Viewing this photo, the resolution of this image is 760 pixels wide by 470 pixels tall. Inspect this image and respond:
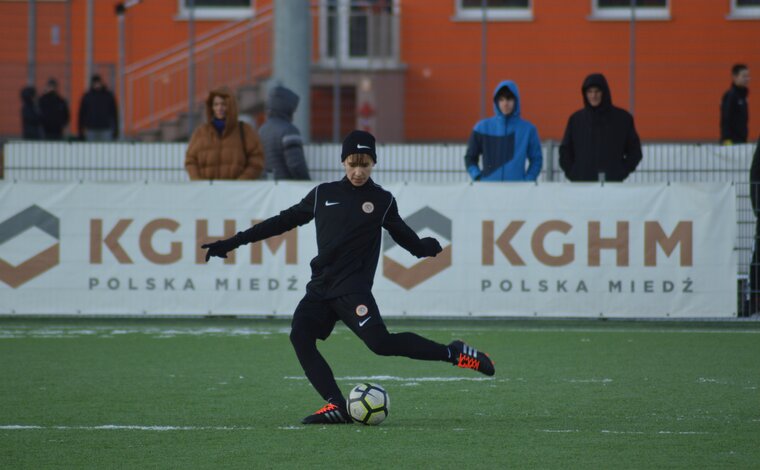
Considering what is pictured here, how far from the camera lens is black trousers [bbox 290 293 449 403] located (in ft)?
27.6

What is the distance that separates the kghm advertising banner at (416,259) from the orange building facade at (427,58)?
257 inches

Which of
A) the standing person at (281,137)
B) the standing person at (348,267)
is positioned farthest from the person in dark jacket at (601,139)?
the standing person at (348,267)

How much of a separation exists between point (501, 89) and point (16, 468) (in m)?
8.14

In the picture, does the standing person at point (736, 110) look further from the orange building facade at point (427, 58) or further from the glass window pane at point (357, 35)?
the glass window pane at point (357, 35)

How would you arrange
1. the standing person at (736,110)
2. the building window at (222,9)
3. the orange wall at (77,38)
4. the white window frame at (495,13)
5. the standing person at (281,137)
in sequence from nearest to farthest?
the standing person at (281,137), the standing person at (736,110), the orange wall at (77,38), the white window frame at (495,13), the building window at (222,9)

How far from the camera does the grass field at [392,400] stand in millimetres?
7297

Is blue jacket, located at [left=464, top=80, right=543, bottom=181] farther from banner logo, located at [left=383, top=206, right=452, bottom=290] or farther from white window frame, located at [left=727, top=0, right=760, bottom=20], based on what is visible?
white window frame, located at [left=727, top=0, right=760, bottom=20]

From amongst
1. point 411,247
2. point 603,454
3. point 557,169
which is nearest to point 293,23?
point 557,169

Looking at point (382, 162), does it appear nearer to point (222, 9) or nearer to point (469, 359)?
point (469, 359)

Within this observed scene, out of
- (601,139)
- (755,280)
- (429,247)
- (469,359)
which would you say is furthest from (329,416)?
(755,280)

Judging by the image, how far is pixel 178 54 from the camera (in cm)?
2578

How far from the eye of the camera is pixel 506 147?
1441 cm

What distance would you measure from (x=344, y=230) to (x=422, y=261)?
5.59 metres

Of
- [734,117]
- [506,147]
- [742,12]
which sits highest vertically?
[742,12]
